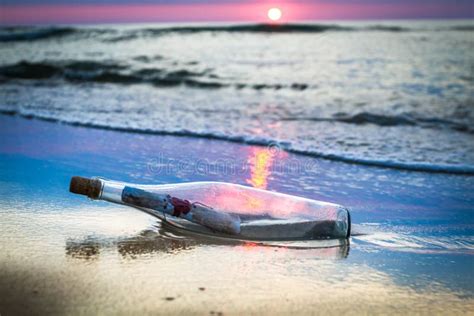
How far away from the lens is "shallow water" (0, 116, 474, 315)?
209 centimetres

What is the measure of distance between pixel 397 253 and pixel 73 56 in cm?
1273

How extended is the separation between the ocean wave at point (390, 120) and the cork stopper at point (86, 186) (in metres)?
4.65

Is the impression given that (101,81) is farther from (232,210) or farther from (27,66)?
(232,210)

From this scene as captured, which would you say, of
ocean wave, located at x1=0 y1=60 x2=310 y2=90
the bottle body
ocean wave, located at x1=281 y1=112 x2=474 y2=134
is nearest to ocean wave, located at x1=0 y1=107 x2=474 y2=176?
A: ocean wave, located at x1=281 y1=112 x2=474 y2=134

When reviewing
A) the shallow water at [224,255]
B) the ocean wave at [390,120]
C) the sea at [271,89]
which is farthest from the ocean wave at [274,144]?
the ocean wave at [390,120]

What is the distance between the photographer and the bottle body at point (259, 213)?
2.79 metres

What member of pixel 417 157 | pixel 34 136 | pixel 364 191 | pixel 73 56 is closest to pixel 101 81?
pixel 73 56

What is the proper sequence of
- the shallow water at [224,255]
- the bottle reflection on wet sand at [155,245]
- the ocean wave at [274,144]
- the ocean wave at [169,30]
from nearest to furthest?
the shallow water at [224,255] → the bottle reflection on wet sand at [155,245] → the ocean wave at [274,144] → the ocean wave at [169,30]

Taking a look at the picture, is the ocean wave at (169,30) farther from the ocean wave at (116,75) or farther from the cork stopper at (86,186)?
the cork stopper at (86,186)

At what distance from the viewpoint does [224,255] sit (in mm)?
2549

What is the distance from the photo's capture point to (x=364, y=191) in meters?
3.98

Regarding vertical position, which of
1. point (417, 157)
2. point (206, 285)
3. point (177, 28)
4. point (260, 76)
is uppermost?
point (177, 28)

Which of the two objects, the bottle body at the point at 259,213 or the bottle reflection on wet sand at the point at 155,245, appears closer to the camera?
the bottle reflection on wet sand at the point at 155,245

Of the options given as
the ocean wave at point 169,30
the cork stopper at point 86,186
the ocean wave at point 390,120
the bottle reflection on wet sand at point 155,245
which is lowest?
the bottle reflection on wet sand at point 155,245
